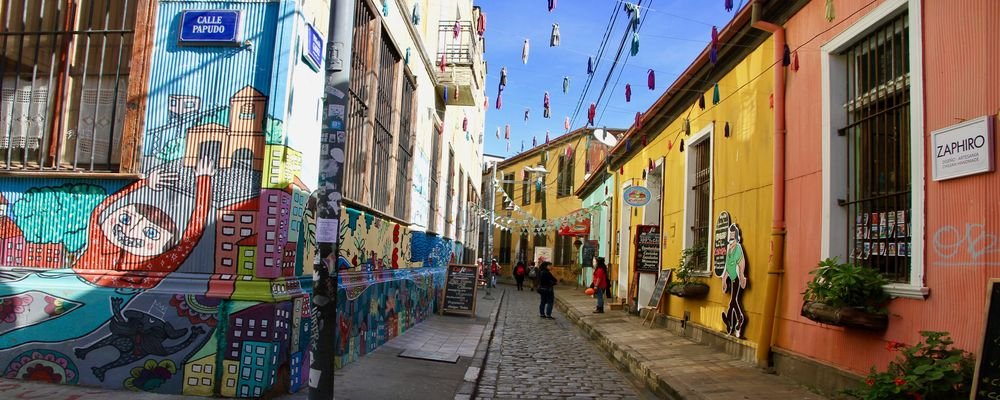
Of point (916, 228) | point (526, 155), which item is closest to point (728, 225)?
point (916, 228)

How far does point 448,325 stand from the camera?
43.8 feet

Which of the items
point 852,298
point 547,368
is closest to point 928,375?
point 852,298

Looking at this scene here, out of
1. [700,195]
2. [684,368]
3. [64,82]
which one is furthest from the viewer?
[700,195]

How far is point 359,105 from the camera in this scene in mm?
8492

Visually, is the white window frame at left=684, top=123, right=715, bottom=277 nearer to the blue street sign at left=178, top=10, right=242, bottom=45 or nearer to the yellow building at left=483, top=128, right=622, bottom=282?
the blue street sign at left=178, top=10, right=242, bottom=45

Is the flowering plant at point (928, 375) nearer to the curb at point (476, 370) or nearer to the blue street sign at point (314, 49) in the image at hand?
the curb at point (476, 370)

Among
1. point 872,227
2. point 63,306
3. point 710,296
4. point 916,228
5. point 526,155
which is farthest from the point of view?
point 526,155

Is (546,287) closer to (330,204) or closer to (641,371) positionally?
(641,371)

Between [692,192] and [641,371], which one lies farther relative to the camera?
[692,192]

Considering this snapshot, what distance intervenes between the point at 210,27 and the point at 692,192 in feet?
28.8

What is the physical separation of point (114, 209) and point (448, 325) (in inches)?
310

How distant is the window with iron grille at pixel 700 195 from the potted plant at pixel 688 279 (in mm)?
48

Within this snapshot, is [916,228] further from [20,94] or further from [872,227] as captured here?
[20,94]

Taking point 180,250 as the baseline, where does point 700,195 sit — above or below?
above
